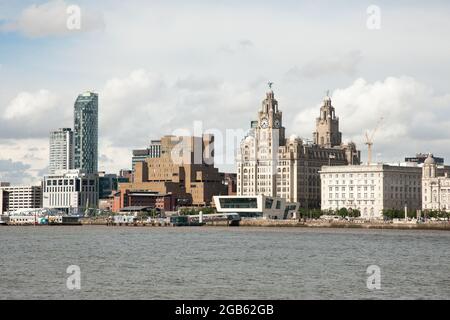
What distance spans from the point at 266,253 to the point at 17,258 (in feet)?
83.6

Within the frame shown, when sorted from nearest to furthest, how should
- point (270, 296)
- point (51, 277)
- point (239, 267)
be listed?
point (270, 296) → point (51, 277) → point (239, 267)

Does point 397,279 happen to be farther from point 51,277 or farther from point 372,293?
point 51,277

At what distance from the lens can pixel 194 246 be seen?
117m

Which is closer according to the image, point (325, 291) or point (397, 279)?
point (325, 291)

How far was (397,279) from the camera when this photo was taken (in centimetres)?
7150
